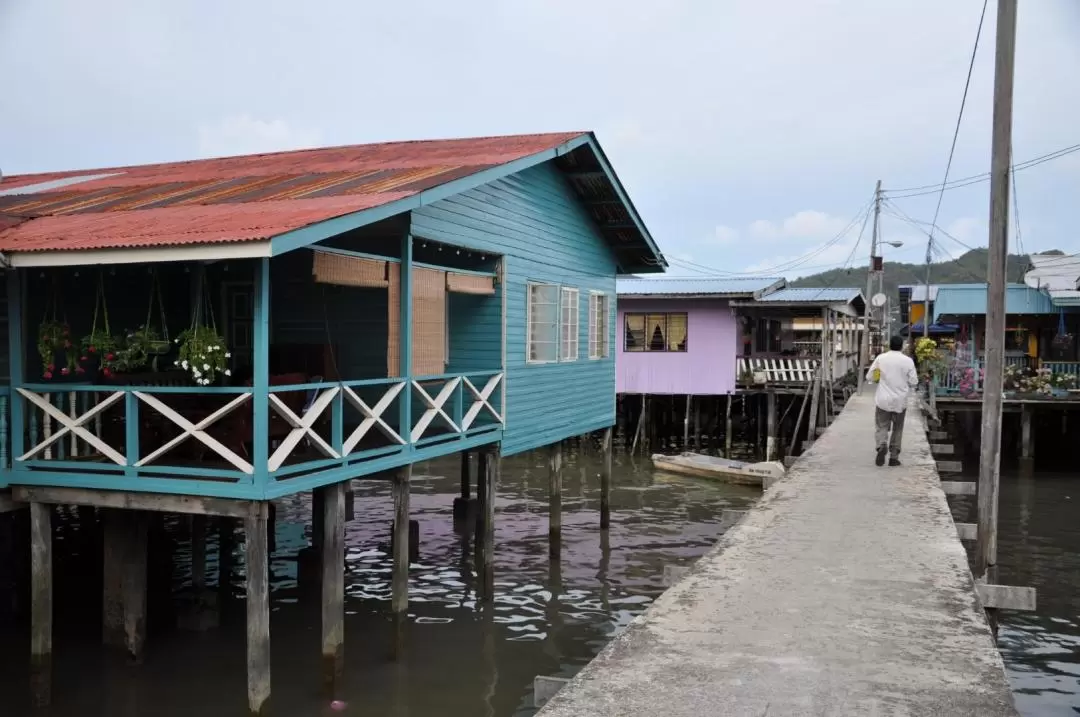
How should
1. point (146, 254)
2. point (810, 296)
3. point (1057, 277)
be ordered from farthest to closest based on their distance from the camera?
point (810, 296)
point (1057, 277)
point (146, 254)

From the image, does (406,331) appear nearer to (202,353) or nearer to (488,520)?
(202,353)

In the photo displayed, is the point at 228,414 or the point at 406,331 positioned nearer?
the point at 228,414

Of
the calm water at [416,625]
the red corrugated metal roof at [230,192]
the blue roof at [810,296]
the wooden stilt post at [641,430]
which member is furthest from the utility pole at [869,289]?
the red corrugated metal roof at [230,192]

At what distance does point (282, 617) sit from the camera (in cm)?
1194

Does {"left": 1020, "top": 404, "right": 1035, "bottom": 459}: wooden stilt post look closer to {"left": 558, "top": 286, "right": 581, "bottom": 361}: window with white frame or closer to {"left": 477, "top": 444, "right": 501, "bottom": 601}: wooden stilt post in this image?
{"left": 558, "top": 286, "right": 581, "bottom": 361}: window with white frame

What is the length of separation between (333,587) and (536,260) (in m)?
6.14

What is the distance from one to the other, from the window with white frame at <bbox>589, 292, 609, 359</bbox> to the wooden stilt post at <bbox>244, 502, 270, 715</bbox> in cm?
878

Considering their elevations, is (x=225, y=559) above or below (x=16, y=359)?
below

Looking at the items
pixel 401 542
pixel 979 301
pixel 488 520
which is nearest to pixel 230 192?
pixel 401 542

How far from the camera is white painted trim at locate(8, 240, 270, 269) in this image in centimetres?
756

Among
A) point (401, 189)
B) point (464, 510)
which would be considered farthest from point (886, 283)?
point (401, 189)

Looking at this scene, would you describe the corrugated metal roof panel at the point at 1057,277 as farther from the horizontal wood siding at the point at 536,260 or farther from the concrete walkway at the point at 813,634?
the concrete walkway at the point at 813,634

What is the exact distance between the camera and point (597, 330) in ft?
54.9

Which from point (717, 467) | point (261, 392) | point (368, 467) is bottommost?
point (717, 467)
